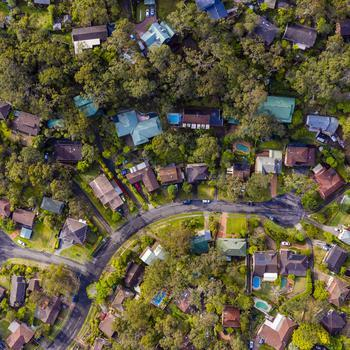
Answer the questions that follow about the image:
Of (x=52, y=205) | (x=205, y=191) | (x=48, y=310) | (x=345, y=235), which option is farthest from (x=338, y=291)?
(x=52, y=205)

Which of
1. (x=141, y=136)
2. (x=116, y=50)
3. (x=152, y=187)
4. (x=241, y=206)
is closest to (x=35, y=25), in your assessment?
(x=116, y=50)

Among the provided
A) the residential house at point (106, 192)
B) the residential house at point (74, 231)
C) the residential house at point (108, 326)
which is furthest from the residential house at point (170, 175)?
the residential house at point (108, 326)

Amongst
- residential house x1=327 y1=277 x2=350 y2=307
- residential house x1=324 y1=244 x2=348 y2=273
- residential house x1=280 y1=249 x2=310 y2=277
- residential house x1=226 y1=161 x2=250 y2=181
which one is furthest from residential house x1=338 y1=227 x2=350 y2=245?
residential house x1=226 y1=161 x2=250 y2=181

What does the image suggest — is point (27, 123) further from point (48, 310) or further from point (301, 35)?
point (301, 35)

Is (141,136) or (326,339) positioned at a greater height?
(141,136)

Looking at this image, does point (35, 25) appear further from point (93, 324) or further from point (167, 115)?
point (93, 324)

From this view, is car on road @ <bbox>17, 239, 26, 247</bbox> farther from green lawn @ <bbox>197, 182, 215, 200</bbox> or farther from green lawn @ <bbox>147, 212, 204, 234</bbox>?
green lawn @ <bbox>197, 182, 215, 200</bbox>
